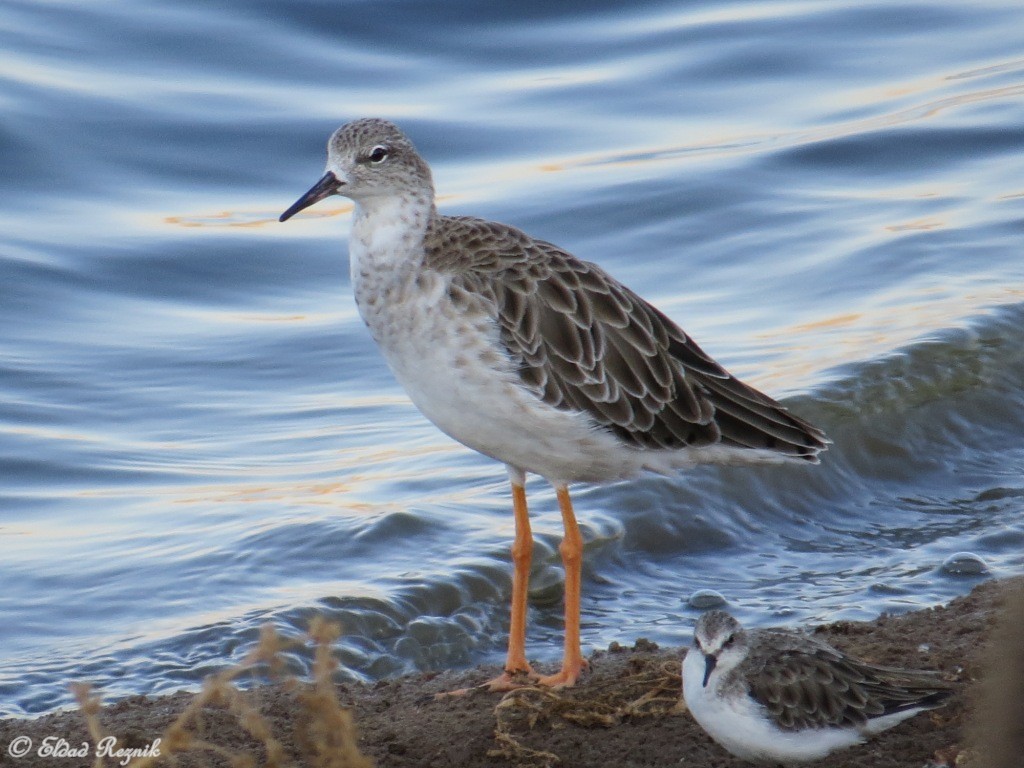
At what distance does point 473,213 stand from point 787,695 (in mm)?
10509

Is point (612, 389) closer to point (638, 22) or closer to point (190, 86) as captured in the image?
point (190, 86)

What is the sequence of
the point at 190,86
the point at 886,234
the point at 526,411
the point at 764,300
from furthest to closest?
the point at 190,86 < the point at 886,234 < the point at 764,300 < the point at 526,411

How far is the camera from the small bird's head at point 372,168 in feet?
25.4

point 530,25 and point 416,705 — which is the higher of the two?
point 530,25

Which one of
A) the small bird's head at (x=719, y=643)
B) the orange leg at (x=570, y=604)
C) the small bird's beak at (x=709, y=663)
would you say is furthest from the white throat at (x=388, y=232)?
the small bird's beak at (x=709, y=663)

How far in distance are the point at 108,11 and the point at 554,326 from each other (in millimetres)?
14187

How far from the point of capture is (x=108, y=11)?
→ 19922 mm

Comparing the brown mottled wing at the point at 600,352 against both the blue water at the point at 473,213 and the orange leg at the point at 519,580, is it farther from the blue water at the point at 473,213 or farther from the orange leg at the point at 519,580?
the blue water at the point at 473,213

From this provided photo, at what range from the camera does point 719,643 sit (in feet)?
20.5

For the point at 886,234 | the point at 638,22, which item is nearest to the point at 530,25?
the point at 638,22

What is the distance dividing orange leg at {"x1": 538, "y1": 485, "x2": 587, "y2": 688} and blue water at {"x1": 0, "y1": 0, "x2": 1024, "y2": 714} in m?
0.91

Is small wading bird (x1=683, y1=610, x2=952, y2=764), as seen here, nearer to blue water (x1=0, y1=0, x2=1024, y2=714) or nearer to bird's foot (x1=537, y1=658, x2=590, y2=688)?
bird's foot (x1=537, y1=658, x2=590, y2=688)

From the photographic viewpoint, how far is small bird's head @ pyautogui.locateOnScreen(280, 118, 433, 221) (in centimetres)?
773

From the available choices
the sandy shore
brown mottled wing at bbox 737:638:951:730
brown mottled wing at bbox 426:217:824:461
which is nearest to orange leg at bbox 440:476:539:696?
the sandy shore
